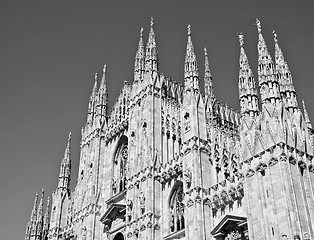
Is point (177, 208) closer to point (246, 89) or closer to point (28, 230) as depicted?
point (246, 89)

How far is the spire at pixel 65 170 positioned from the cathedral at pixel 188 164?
117mm

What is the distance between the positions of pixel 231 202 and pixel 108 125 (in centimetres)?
2149

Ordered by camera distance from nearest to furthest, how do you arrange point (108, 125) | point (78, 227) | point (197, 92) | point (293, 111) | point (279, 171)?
1. point (279, 171)
2. point (293, 111)
3. point (197, 92)
4. point (78, 227)
5. point (108, 125)

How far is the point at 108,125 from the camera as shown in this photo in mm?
50656

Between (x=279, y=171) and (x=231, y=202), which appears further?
(x=231, y=202)

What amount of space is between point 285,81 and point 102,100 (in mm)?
25359

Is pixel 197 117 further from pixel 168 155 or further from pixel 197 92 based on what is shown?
pixel 168 155

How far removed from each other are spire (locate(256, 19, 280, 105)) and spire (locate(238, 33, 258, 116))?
134 cm

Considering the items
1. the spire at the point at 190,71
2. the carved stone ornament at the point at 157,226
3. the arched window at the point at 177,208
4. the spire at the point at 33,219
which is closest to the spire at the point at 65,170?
the spire at the point at 33,219

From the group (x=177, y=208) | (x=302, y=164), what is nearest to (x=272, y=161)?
(x=302, y=164)

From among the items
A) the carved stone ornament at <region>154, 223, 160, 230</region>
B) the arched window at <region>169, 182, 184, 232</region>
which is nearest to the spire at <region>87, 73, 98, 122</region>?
the arched window at <region>169, 182, 184, 232</region>

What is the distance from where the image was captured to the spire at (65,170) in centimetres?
5350

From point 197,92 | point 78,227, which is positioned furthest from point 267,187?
point 78,227

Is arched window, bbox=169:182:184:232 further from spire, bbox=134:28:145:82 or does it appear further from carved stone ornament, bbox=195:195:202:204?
spire, bbox=134:28:145:82
